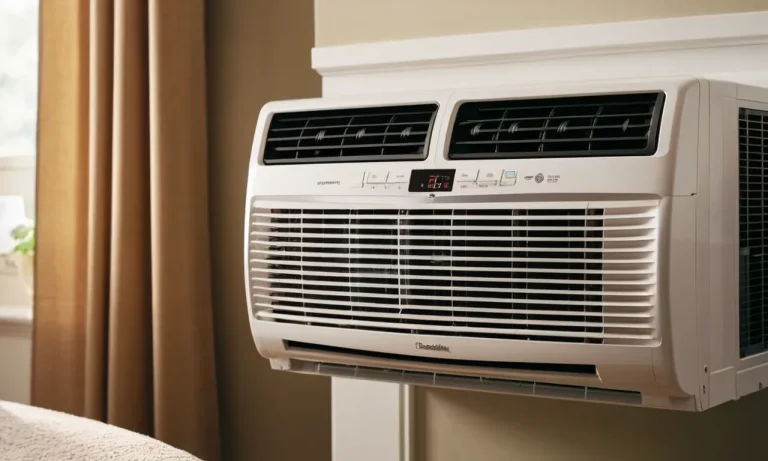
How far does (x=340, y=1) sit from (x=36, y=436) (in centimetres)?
91

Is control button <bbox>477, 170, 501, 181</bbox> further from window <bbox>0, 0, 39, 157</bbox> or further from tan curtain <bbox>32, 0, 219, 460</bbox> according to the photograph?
window <bbox>0, 0, 39, 157</bbox>

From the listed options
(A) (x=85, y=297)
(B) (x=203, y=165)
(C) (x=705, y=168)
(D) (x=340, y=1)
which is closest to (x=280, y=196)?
(D) (x=340, y=1)

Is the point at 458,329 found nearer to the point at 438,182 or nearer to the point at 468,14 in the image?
the point at 438,182

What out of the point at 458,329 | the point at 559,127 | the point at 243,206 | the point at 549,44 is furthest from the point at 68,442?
the point at 243,206

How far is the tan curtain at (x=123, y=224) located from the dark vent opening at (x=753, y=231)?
118 centimetres

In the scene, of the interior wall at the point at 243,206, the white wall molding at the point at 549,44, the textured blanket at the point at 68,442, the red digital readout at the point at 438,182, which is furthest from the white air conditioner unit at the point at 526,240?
the interior wall at the point at 243,206

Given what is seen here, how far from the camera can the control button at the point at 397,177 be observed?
1221 mm

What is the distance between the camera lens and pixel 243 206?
208 centimetres

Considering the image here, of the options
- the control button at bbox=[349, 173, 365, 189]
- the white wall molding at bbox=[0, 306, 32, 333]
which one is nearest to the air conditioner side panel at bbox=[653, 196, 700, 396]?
the control button at bbox=[349, 173, 365, 189]

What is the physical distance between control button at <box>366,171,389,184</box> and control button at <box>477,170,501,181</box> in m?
0.14

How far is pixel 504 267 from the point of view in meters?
1.14

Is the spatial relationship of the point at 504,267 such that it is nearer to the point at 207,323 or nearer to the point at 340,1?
the point at 340,1

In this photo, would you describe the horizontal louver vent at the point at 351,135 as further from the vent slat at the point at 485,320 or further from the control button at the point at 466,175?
the vent slat at the point at 485,320

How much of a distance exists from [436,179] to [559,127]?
0.18 metres
